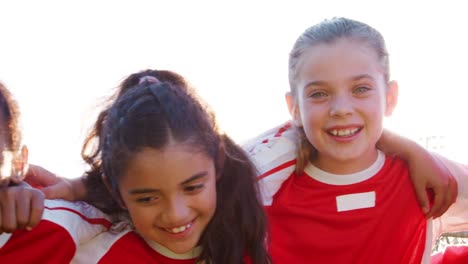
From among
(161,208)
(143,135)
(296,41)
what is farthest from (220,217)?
(296,41)

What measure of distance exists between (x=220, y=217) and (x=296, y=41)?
718 millimetres

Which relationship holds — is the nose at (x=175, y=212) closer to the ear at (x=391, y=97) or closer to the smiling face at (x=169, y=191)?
the smiling face at (x=169, y=191)

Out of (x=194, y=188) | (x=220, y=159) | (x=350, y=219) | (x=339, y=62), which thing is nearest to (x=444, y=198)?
(x=350, y=219)

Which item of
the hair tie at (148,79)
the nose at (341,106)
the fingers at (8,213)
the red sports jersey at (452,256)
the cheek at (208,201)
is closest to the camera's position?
the fingers at (8,213)

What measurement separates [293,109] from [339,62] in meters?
0.28

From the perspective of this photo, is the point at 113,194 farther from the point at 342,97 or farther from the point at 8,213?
the point at 342,97

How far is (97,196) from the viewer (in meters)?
2.01

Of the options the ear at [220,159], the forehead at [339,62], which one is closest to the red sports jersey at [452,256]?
the forehead at [339,62]

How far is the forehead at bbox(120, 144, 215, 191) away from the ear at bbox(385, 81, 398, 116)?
0.81 meters

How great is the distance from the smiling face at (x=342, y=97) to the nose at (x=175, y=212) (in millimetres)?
593

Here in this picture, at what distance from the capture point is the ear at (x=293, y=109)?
232 cm

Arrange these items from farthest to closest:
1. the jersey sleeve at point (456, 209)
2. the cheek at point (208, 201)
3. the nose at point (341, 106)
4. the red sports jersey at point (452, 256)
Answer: the red sports jersey at point (452, 256) < the jersey sleeve at point (456, 209) < the nose at point (341, 106) < the cheek at point (208, 201)

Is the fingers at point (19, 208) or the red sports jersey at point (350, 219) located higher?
the fingers at point (19, 208)

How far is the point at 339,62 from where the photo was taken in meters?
2.16
